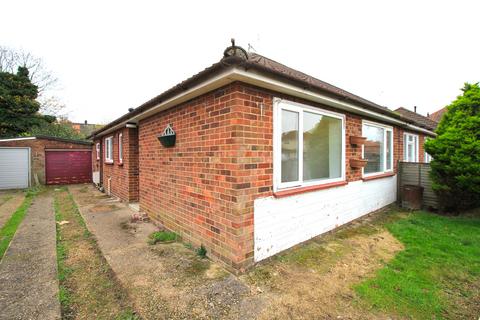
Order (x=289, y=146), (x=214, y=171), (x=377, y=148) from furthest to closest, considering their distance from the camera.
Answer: (x=377, y=148) < (x=289, y=146) < (x=214, y=171)

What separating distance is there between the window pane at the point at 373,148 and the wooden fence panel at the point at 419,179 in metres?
1.58

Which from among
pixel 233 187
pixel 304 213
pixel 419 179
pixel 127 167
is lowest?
pixel 304 213

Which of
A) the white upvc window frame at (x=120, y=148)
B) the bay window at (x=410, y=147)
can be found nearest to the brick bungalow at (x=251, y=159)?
the white upvc window frame at (x=120, y=148)

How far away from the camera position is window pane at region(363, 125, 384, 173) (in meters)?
6.09

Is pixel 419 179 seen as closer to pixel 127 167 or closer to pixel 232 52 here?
pixel 232 52

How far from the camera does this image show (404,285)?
2805 mm

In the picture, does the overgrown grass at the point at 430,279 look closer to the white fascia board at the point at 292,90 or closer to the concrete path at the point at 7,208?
the white fascia board at the point at 292,90

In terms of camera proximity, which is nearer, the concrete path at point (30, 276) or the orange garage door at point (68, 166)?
the concrete path at point (30, 276)

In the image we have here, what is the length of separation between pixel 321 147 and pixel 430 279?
8.64 feet

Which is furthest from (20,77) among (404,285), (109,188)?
(404,285)

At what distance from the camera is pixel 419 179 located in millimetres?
7352

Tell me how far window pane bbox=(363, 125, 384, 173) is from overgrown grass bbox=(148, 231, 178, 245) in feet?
17.2

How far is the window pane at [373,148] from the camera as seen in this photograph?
6092 millimetres

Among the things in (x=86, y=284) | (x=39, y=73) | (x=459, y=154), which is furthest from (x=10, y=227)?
(x=39, y=73)
